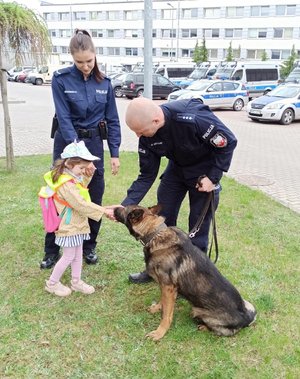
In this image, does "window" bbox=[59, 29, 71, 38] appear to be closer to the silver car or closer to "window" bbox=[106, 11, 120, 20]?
"window" bbox=[106, 11, 120, 20]

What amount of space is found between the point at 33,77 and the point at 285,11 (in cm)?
3257

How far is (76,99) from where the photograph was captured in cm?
345

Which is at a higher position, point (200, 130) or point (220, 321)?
point (200, 130)

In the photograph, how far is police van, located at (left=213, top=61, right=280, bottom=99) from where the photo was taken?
2606cm

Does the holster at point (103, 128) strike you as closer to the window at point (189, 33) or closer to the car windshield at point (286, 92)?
the car windshield at point (286, 92)

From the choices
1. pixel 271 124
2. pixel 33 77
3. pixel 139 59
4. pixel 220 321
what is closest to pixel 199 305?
pixel 220 321

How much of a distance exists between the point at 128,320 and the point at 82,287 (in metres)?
0.61

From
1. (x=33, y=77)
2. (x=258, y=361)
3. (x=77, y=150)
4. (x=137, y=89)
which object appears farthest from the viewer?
(x=33, y=77)

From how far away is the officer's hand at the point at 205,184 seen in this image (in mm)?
3145

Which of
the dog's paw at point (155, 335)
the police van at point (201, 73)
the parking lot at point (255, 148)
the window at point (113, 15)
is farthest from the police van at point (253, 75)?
the window at point (113, 15)

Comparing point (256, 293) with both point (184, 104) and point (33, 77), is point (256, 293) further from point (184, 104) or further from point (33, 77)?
point (33, 77)

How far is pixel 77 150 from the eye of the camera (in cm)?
306

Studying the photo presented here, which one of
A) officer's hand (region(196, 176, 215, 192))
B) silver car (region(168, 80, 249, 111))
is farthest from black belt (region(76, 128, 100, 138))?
silver car (region(168, 80, 249, 111))

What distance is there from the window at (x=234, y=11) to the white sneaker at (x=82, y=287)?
5479 centimetres
